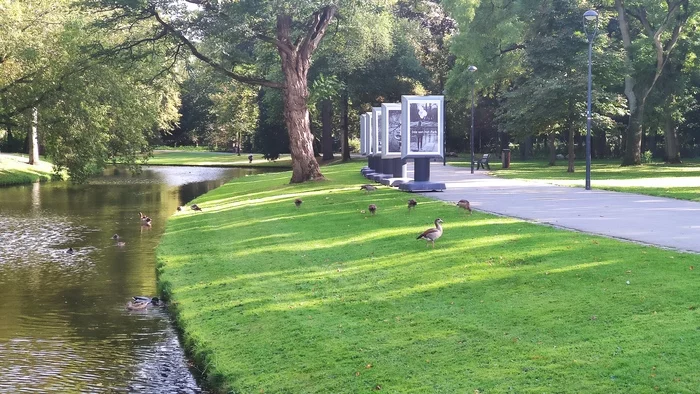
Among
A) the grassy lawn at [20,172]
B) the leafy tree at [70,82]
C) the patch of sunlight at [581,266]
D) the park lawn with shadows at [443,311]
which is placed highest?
the leafy tree at [70,82]

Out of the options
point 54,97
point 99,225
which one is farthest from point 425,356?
point 54,97

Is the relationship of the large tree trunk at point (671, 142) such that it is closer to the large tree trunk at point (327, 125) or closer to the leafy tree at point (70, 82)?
the large tree trunk at point (327, 125)

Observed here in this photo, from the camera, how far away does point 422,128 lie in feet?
93.4

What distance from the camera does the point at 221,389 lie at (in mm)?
10391

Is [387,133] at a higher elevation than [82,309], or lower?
higher

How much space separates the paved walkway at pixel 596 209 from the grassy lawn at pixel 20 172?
2860 cm

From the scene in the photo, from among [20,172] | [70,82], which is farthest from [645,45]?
[20,172]

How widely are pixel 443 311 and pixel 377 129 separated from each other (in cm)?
2650

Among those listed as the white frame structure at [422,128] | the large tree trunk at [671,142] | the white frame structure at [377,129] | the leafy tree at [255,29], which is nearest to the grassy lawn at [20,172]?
the leafy tree at [255,29]

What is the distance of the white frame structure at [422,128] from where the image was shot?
1112 inches

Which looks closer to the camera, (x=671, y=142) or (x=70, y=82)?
(x=70, y=82)

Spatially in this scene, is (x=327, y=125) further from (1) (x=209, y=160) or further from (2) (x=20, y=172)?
(2) (x=20, y=172)

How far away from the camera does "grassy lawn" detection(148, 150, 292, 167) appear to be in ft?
245

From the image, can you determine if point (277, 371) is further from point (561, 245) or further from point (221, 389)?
point (561, 245)
